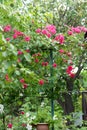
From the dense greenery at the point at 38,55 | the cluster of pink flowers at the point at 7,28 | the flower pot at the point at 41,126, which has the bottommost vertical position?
the flower pot at the point at 41,126

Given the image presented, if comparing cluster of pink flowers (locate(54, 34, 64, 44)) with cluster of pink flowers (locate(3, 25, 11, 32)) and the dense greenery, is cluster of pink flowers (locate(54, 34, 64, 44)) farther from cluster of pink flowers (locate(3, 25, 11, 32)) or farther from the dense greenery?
cluster of pink flowers (locate(3, 25, 11, 32))

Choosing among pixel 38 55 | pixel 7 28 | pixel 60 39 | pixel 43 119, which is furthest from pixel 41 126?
pixel 7 28

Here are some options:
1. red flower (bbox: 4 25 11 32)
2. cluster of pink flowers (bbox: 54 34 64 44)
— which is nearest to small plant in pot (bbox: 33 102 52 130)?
cluster of pink flowers (bbox: 54 34 64 44)

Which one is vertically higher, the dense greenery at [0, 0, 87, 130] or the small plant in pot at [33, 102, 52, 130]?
the dense greenery at [0, 0, 87, 130]

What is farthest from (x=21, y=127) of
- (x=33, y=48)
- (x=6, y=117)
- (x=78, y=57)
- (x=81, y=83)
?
(x=81, y=83)

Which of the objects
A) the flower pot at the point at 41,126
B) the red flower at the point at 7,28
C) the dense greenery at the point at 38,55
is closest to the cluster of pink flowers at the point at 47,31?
the dense greenery at the point at 38,55

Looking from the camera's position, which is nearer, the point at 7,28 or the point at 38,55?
the point at 7,28

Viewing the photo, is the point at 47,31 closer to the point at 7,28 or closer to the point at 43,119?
the point at 7,28

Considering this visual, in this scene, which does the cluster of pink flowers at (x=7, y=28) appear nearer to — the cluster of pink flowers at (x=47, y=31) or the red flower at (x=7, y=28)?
the red flower at (x=7, y=28)

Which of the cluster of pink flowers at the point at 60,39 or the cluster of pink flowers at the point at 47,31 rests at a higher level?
the cluster of pink flowers at the point at 47,31

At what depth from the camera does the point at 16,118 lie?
440 centimetres

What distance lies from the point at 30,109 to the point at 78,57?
101 cm

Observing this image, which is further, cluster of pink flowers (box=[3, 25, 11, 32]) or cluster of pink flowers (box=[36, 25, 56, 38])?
cluster of pink flowers (box=[36, 25, 56, 38])

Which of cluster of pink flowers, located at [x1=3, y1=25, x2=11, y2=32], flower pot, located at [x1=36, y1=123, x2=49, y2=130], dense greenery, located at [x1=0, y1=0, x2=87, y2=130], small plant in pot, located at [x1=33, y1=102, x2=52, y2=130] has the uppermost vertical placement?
cluster of pink flowers, located at [x1=3, y1=25, x2=11, y2=32]
